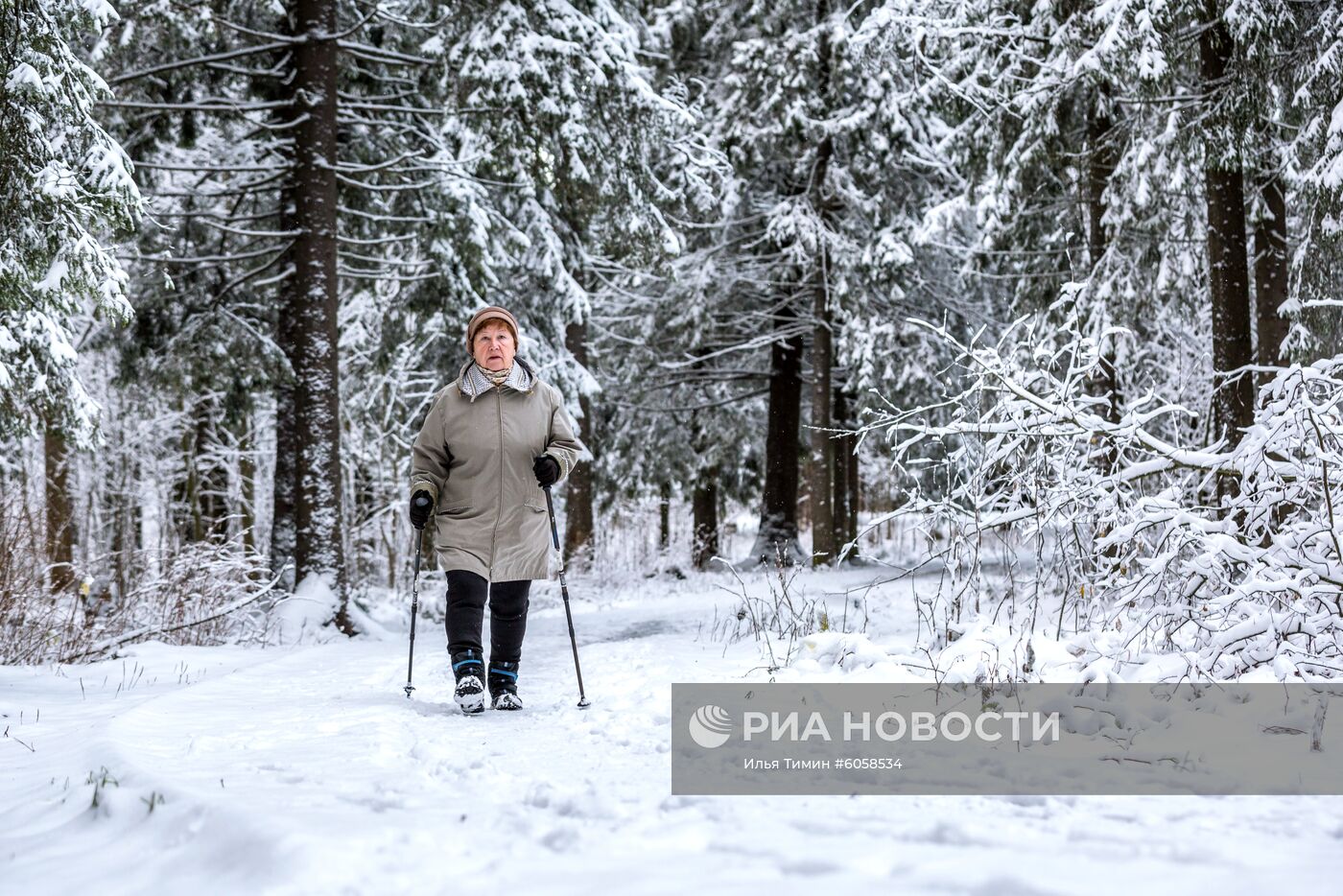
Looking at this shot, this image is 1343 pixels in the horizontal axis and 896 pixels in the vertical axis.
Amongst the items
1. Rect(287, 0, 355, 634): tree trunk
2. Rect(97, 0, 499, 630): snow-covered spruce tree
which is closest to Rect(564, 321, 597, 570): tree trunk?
Rect(97, 0, 499, 630): snow-covered spruce tree

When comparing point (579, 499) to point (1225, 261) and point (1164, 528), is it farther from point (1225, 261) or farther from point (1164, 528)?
point (1164, 528)

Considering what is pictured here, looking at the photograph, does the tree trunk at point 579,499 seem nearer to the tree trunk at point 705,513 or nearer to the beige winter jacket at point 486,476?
the tree trunk at point 705,513

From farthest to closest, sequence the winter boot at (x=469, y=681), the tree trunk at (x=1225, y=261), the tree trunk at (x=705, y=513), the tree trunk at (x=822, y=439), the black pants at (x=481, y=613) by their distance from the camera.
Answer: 1. the tree trunk at (x=705, y=513)
2. the tree trunk at (x=822, y=439)
3. the tree trunk at (x=1225, y=261)
4. the black pants at (x=481, y=613)
5. the winter boot at (x=469, y=681)

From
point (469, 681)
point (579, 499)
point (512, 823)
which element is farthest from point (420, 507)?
point (579, 499)

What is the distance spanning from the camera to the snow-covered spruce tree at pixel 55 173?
524 centimetres

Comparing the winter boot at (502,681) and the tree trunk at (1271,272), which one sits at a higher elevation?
the tree trunk at (1271,272)

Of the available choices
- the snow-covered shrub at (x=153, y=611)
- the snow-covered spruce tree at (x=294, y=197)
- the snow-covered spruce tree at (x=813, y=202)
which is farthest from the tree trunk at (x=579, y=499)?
the snow-covered shrub at (x=153, y=611)

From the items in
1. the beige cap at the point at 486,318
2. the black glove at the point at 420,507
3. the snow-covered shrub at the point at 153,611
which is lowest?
the snow-covered shrub at the point at 153,611

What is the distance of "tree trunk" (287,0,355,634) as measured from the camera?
880 centimetres

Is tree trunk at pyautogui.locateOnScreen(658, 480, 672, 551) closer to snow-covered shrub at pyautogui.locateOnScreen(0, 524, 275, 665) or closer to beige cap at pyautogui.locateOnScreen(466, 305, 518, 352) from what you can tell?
snow-covered shrub at pyautogui.locateOnScreen(0, 524, 275, 665)

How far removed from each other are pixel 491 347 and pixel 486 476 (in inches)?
26.4

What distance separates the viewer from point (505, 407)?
499cm

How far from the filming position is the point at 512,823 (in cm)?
262

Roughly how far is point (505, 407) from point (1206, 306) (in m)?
13.2
